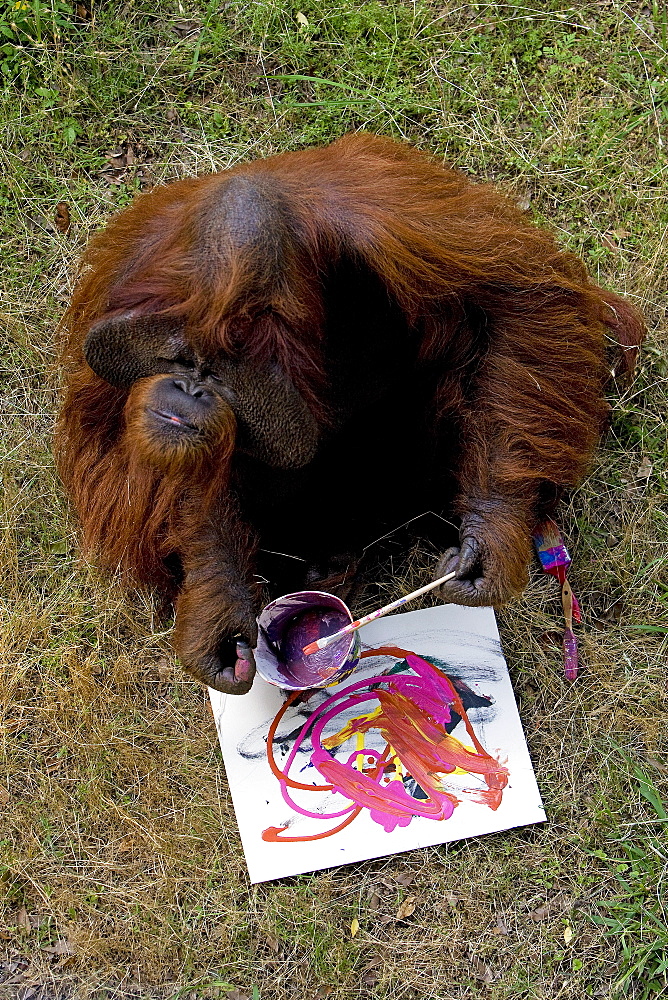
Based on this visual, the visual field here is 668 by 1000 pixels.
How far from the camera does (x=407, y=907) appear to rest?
6.80 ft

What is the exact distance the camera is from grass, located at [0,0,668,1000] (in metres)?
2.07

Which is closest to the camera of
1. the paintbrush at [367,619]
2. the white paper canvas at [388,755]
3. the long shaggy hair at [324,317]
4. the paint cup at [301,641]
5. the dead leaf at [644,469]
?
the long shaggy hair at [324,317]

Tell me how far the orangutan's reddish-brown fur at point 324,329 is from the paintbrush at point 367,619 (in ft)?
0.16

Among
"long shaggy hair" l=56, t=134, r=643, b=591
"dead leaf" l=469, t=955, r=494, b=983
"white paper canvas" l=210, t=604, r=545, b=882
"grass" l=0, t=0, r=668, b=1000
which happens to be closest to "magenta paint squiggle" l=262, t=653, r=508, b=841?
"white paper canvas" l=210, t=604, r=545, b=882

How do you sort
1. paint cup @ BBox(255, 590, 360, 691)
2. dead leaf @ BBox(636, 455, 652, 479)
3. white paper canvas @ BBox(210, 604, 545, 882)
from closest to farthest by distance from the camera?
paint cup @ BBox(255, 590, 360, 691), white paper canvas @ BBox(210, 604, 545, 882), dead leaf @ BBox(636, 455, 652, 479)

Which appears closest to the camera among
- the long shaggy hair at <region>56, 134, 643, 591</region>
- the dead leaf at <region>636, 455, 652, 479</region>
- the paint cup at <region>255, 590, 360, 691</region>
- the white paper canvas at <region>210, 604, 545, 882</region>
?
the long shaggy hair at <region>56, 134, 643, 591</region>

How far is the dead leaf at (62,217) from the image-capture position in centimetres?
224

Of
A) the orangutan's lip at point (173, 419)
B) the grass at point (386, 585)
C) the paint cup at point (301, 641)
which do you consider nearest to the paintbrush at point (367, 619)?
the paint cup at point (301, 641)

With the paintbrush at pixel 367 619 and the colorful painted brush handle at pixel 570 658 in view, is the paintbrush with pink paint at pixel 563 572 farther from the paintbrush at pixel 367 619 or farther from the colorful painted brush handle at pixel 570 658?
the paintbrush at pixel 367 619

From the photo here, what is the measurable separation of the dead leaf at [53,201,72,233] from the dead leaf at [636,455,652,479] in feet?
4.72

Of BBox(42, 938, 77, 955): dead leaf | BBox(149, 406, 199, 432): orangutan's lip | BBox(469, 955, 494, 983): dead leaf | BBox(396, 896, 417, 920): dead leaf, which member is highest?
BBox(149, 406, 199, 432): orangutan's lip

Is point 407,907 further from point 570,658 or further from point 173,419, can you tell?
point 173,419

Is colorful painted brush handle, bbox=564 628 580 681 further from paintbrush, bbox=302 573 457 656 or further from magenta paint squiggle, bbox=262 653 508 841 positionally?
paintbrush, bbox=302 573 457 656

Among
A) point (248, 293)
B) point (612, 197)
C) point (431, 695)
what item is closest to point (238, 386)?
point (248, 293)
